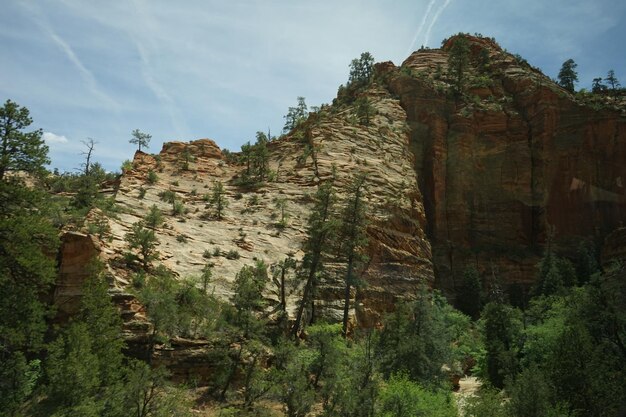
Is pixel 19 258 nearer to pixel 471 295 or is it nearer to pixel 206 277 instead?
pixel 206 277

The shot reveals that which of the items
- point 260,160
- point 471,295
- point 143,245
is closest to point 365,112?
point 260,160

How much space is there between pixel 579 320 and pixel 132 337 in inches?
954

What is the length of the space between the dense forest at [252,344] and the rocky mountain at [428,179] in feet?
12.9

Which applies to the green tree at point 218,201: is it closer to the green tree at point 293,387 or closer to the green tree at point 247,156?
the green tree at point 247,156

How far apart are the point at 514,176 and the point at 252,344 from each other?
4825 cm

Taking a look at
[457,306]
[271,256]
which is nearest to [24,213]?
[271,256]

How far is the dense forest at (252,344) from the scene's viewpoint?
720 inches

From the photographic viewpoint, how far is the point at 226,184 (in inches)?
1886

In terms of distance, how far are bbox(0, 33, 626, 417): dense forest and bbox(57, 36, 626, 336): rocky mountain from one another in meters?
3.94

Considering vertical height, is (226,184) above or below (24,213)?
above

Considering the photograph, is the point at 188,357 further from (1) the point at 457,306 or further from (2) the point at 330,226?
(1) the point at 457,306

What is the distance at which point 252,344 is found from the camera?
23.5 metres

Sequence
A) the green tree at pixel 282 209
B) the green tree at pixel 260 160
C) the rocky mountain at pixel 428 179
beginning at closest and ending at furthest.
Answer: the rocky mountain at pixel 428 179, the green tree at pixel 282 209, the green tree at pixel 260 160

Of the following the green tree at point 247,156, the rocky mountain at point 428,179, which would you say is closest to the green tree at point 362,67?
the rocky mountain at point 428,179
